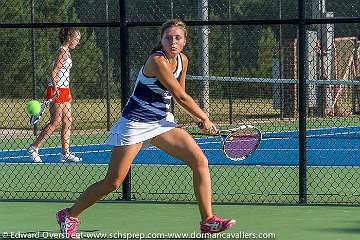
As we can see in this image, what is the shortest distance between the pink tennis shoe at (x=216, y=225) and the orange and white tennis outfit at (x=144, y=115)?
28.8 inches

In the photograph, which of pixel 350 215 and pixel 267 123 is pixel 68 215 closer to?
pixel 350 215

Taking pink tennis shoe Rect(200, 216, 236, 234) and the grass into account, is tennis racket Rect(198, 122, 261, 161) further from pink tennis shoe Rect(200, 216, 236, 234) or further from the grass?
pink tennis shoe Rect(200, 216, 236, 234)

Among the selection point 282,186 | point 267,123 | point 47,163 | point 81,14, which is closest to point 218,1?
point 81,14

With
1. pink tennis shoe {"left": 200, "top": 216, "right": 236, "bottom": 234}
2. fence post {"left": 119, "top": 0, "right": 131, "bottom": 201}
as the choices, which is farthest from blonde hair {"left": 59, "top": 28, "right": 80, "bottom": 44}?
pink tennis shoe {"left": 200, "top": 216, "right": 236, "bottom": 234}

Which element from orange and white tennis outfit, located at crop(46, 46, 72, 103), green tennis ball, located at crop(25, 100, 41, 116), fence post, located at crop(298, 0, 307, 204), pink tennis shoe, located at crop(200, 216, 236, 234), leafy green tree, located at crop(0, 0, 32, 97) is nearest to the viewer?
pink tennis shoe, located at crop(200, 216, 236, 234)

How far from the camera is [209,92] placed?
22.4 meters

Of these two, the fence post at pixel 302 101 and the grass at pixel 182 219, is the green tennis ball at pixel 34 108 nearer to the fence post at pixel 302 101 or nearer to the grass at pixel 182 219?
the grass at pixel 182 219

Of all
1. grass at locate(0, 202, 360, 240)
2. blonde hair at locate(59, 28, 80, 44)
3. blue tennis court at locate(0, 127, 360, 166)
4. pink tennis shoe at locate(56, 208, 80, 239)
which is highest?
blonde hair at locate(59, 28, 80, 44)

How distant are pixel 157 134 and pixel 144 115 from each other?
0.17 metres

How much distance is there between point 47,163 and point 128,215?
5.01m

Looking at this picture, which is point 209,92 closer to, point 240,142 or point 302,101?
point 302,101

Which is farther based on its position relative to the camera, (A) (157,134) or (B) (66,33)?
(B) (66,33)

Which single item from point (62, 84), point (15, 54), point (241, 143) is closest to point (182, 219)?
point (241, 143)

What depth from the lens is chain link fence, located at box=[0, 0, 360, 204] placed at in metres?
13.2
